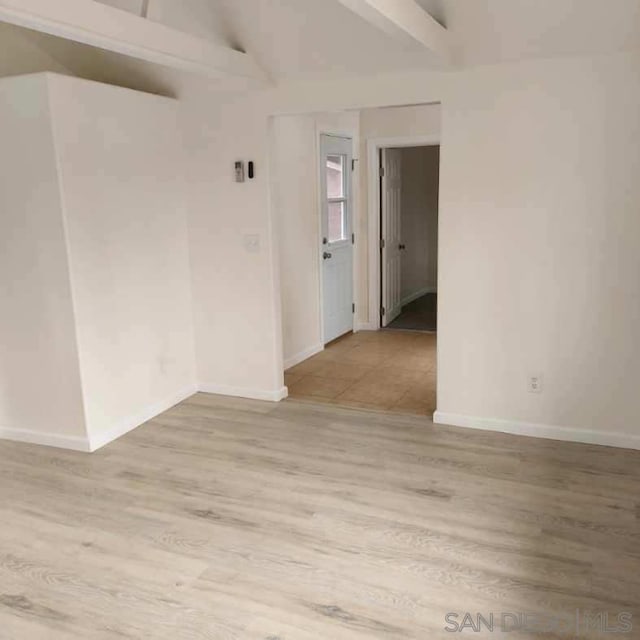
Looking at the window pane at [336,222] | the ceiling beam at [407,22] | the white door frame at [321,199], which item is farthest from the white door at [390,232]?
the ceiling beam at [407,22]

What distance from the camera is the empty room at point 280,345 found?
256 centimetres

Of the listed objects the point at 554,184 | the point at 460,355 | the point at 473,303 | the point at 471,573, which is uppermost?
the point at 554,184

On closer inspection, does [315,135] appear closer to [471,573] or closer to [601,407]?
[601,407]

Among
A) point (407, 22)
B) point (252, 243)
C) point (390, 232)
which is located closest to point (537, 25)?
point (407, 22)

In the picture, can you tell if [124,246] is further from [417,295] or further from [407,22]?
[417,295]

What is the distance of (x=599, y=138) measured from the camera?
11.5 feet

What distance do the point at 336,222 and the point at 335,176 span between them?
462 millimetres

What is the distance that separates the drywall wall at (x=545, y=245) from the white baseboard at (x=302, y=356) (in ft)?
6.01

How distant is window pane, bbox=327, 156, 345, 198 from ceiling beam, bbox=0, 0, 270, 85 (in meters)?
2.27

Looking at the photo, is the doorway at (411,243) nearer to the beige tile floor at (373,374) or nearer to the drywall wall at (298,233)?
the beige tile floor at (373,374)

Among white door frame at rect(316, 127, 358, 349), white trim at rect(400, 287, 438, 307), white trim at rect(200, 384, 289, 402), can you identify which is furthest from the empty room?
white trim at rect(400, 287, 438, 307)

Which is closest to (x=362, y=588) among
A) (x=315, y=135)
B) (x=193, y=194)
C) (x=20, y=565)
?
(x=20, y=565)

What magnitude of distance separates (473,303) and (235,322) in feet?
5.73

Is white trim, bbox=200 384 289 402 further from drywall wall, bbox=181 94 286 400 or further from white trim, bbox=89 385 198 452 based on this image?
white trim, bbox=89 385 198 452
